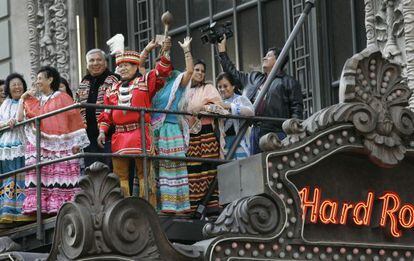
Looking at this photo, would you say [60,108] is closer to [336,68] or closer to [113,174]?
[113,174]

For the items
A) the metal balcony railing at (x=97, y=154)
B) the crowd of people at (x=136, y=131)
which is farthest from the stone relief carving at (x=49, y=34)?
the metal balcony railing at (x=97, y=154)

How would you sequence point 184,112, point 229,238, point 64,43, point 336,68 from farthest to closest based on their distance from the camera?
point 64,43
point 336,68
point 184,112
point 229,238

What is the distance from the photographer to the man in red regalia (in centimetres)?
1762

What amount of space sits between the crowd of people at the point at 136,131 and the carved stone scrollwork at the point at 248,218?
122 centimetres

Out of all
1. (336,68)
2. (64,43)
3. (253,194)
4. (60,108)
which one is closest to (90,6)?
(64,43)

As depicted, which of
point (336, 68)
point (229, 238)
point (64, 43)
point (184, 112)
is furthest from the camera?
point (64, 43)

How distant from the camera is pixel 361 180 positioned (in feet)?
56.9

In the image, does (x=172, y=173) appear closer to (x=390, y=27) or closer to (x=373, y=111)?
(x=373, y=111)

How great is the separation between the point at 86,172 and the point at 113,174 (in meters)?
0.31

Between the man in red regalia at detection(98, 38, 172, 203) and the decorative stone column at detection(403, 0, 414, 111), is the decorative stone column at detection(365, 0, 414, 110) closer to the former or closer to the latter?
the decorative stone column at detection(403, 0, 414, 111)

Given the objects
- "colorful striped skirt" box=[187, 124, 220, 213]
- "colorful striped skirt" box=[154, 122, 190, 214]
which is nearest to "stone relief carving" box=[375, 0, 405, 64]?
"colorful striped skirt" box=[187, 124, 220, 213]

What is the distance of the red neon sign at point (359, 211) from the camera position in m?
16.9

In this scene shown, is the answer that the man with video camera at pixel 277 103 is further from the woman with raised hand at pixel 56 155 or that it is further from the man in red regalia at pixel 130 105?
the woman with raised hand at pixel 56 155

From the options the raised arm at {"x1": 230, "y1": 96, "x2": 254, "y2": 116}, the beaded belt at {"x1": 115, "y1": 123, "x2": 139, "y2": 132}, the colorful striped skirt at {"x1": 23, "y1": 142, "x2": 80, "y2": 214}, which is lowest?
the colorful striped skirt at {"x1": 23, "y1": 142, "x2": 80, "y2": 214}
